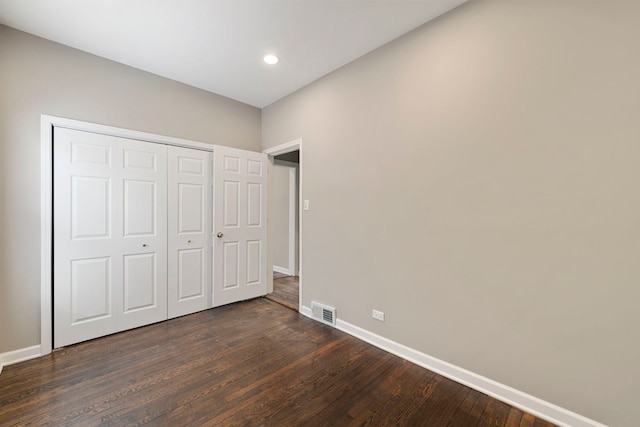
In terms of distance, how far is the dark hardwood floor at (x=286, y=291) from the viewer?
362cm

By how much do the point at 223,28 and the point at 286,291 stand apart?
342 centimetres

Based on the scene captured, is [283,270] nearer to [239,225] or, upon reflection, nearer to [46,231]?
[239,225]

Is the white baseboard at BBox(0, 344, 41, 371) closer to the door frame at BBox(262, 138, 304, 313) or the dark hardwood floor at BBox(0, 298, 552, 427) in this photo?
the dark hardwood floor at BBox(0, 298, 552, 427)


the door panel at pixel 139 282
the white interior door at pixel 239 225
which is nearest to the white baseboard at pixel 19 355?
the door panel at pixel 139 282

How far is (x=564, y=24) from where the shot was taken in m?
1.55

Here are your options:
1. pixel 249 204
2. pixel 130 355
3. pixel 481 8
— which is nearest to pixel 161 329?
pixel 130 355

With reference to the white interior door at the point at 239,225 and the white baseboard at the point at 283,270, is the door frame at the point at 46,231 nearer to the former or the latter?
the white interior door at the point at 239,225

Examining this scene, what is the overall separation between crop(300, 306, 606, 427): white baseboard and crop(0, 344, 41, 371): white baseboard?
2889 mm

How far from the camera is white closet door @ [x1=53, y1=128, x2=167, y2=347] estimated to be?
2.43 m

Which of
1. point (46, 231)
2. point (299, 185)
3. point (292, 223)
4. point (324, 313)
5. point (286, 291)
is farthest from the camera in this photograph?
point (292, 223)

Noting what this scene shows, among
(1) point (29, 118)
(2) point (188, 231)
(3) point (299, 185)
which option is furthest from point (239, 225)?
(1) point (29, 118)

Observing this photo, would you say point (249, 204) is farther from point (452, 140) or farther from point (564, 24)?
point (564, 24)

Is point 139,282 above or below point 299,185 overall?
below

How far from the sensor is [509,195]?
1759 millimetres
